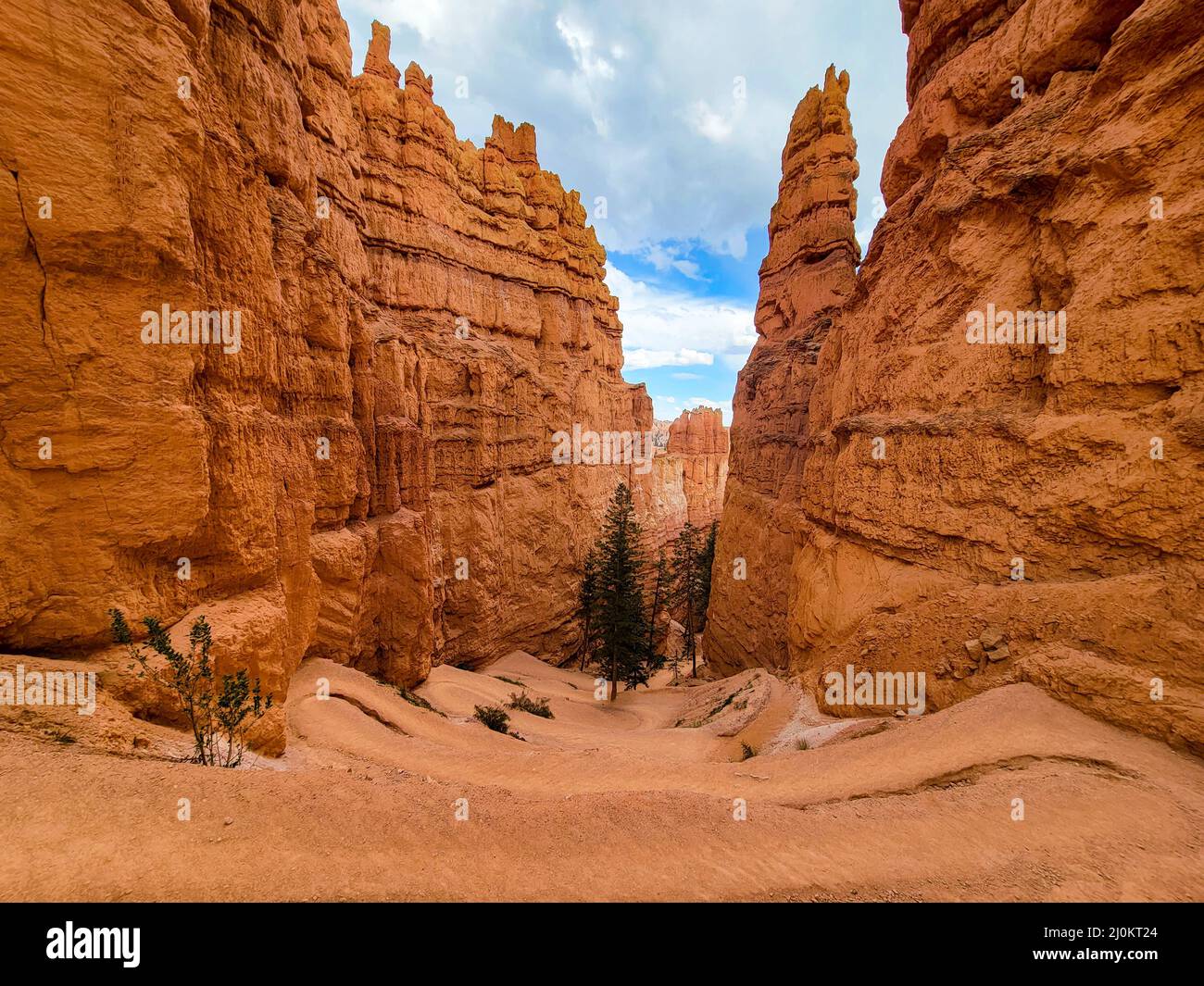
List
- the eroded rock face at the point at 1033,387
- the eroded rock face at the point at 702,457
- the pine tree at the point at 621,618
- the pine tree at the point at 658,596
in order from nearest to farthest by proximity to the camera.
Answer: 1. the eroded rock face at the point at 1033,387
2. the pine tree at the point at 621,618
3. the pine tree at the point at 658,596
4. the eroded rock face at the point at 702,457

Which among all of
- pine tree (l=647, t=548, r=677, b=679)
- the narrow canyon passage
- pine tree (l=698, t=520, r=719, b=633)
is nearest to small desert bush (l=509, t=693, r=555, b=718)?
the narrow canyon passage

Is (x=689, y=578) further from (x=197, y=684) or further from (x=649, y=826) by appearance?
(x=197, y=684)

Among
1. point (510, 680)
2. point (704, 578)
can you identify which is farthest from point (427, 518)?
point (704, 578)

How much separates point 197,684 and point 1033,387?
43.4ft

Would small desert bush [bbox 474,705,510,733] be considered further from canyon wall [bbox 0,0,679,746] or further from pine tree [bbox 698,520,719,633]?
pine tree [bbox 698,520,719,633]

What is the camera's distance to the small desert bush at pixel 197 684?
4.67 m

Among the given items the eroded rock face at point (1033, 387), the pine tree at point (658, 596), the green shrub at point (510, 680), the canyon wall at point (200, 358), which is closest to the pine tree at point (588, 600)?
the pine tree at point (658, 596)

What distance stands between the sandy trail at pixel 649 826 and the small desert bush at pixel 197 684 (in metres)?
0.34

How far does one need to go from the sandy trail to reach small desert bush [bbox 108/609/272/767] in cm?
34

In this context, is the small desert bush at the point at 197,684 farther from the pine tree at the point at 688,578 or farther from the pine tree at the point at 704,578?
the pine tree at the point at 704,578

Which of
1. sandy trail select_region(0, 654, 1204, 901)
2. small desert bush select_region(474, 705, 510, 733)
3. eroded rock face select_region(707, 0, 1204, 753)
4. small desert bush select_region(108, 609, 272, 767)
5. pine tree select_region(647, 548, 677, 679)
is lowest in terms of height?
pine tree select_region(647, 548, 677, 679)

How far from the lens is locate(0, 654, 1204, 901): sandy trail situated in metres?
3.28

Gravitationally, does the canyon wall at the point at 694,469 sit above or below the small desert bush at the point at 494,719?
above
